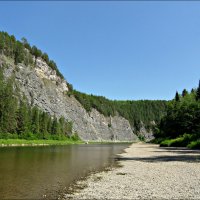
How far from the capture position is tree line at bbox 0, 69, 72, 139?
98.3 metres

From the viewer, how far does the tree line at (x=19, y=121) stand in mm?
98312

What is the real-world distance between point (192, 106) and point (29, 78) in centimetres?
9036

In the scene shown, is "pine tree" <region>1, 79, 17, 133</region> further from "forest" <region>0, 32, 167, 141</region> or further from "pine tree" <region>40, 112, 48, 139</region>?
"pine tree" <region>40, 112, 48, 139</region>

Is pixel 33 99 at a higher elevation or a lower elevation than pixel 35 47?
lower

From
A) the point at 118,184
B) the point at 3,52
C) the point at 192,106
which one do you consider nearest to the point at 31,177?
the point at 118,184

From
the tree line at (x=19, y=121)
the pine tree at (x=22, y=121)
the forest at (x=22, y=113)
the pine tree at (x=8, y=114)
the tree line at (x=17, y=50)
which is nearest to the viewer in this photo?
the pine tree at (x=8, y=114)

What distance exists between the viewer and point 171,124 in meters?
107

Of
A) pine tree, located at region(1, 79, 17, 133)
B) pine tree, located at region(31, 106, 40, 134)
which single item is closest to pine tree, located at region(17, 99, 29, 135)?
pine tree, located at region(1, 79, 17, 133)

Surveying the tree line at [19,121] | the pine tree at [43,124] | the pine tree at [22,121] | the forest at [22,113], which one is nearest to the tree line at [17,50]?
the forest at [22,113]

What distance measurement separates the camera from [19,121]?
108 meters

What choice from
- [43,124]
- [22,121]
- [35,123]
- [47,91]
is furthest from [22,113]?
[47,91]

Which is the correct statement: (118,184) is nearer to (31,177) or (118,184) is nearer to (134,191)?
(134,191)

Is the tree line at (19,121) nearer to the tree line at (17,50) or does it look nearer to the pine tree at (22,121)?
the pine tree at (22,121)

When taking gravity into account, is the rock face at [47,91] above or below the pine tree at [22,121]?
above
